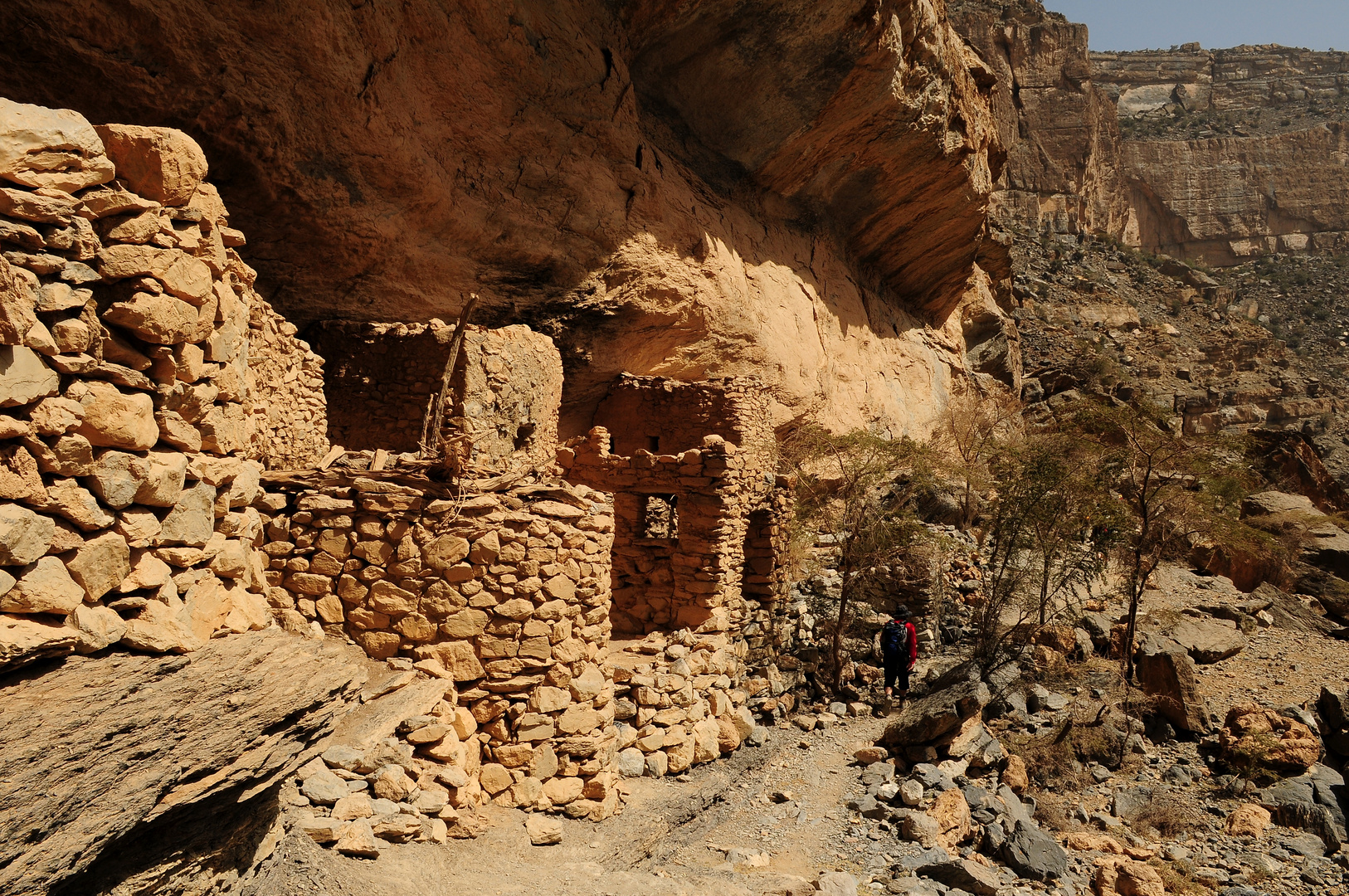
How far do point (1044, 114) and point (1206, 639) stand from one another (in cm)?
4064

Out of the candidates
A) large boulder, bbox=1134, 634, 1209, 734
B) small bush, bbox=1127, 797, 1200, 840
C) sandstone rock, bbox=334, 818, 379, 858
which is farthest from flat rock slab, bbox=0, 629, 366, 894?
large boulder, bbox=1134, 634, 1209, 734

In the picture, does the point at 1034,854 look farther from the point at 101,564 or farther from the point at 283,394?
the point at 283,394

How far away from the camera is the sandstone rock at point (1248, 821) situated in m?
7.10

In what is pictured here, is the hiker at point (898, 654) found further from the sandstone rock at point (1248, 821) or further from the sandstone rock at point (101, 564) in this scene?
the sandstone rock at point (101, 564)

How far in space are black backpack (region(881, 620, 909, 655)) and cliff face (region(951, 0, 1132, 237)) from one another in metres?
37.9

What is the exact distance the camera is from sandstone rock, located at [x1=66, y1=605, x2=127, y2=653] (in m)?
2.18

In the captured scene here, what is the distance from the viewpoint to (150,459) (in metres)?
2.49

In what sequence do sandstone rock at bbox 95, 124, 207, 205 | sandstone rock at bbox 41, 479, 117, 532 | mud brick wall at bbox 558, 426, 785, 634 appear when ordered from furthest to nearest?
mud brick wall at bbox 558, 426, 785, 634
sandstone rock at bbox 95, 124, 207, 205
sandstone rock at bbox 41, 479, 117, 532

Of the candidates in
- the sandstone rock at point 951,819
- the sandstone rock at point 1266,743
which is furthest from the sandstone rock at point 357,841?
the sandstone rock at point 1266,743

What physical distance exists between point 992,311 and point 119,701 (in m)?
24.0

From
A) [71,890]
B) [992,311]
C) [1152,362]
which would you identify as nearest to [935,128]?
[992,311]

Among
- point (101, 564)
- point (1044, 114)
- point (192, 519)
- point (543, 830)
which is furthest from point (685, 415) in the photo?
point (1044, 114)

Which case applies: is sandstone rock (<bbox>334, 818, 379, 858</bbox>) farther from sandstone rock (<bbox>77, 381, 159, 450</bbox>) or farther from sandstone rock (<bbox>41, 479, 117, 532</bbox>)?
sandstone rock (<bbox>77, 381, 159, 450</bbox>)

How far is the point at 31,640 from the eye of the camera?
2.01 metres
